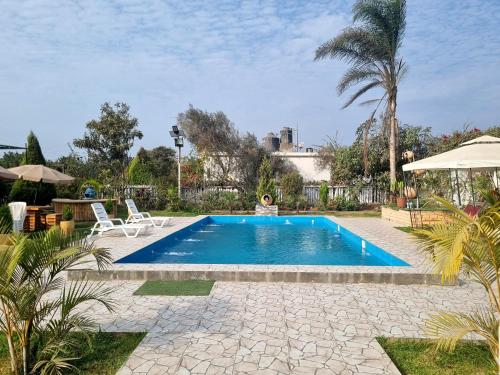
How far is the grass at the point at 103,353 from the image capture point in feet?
10.0

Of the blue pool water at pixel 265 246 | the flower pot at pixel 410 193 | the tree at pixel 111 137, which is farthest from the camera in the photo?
the tree at pixel 111 137

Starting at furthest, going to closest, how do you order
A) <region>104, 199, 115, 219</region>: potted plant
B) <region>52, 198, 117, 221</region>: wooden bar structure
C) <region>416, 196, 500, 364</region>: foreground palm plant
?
1. <region>104, 199, 115, 219</region>: potted plant
2. <region>52, 198, 117, 221</region>: wooden bar structure
3. <region>416, 196, 500, 364</region>: foreground palm plant

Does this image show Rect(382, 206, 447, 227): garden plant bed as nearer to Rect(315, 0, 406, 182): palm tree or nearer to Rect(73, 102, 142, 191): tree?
Rect(315, 0, 406, 182): palm tree

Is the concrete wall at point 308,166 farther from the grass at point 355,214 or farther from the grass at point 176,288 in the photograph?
the grass at point 176,288

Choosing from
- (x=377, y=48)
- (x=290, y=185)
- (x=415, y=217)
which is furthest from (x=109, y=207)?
Result: (x=377, y=48)

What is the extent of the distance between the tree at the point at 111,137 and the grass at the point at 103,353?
2121 cm

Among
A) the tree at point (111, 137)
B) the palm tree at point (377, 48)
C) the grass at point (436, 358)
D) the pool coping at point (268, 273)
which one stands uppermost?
the palm tree at point (377, 48)

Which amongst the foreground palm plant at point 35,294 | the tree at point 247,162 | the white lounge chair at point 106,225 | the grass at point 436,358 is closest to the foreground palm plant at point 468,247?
the grass at point 436,358

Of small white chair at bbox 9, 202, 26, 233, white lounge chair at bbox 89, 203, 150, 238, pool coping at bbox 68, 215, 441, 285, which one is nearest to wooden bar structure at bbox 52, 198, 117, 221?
white lounge chair at bbox 89, 203, 150, 238

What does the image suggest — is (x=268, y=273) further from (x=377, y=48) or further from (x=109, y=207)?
(x=377, y=48)

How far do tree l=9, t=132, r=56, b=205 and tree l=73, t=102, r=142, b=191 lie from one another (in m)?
8.70

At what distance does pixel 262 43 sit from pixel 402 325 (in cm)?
1336

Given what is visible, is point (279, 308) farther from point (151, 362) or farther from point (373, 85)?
point (373, 85)

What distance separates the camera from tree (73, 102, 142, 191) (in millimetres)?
24000
